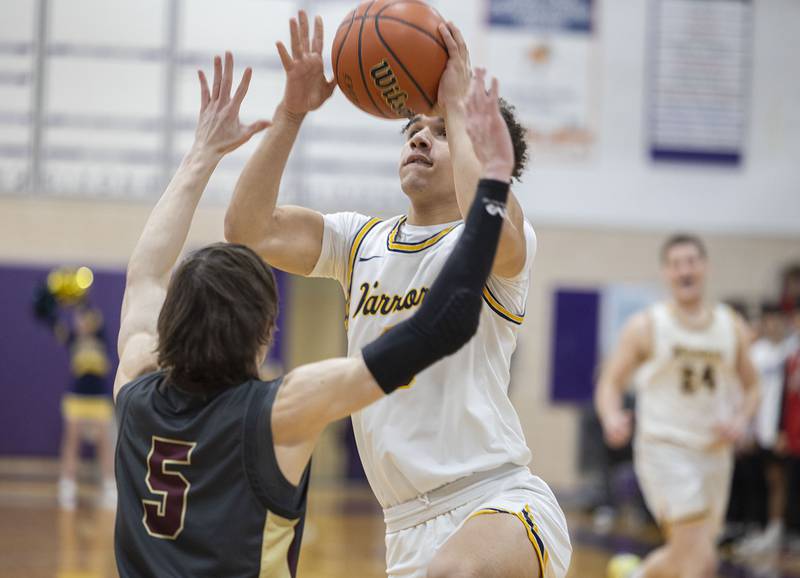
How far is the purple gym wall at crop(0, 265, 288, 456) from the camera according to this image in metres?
12.9

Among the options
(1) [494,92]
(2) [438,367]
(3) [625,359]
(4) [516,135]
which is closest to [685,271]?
(3) [625,359]

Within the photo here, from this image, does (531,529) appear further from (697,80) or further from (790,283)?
(697,80)

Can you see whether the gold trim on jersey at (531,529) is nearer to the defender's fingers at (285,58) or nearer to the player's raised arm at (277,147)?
the player's raised arm at (277,147)

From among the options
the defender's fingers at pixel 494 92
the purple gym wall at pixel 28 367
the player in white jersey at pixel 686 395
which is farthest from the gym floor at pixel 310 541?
the defender's fingers at pixel 494 92

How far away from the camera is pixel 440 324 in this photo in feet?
7.13

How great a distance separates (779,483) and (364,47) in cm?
915

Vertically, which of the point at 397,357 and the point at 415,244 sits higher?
the point at 415,244

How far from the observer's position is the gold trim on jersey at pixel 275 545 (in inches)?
89.6

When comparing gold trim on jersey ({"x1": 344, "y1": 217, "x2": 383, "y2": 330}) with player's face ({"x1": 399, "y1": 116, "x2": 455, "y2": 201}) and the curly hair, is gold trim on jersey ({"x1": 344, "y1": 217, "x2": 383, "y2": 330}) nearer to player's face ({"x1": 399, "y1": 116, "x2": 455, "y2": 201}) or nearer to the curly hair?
player's face ({"x1": 399, "y1": 116, "x2": 455, "y2": 201})

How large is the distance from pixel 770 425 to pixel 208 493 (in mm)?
9235

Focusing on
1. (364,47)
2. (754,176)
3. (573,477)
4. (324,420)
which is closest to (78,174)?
(573,477)

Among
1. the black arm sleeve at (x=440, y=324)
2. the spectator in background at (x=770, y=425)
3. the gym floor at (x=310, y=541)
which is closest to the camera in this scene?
the black arm sleeve at (x=440, y=324)

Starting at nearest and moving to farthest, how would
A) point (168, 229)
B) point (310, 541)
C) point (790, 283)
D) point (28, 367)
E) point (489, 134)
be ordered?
point (489, 134), point (168, 229), point (310, 541), point (28, 367), point (790, 283)

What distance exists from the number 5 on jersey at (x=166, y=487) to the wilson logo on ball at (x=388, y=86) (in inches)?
53.1
